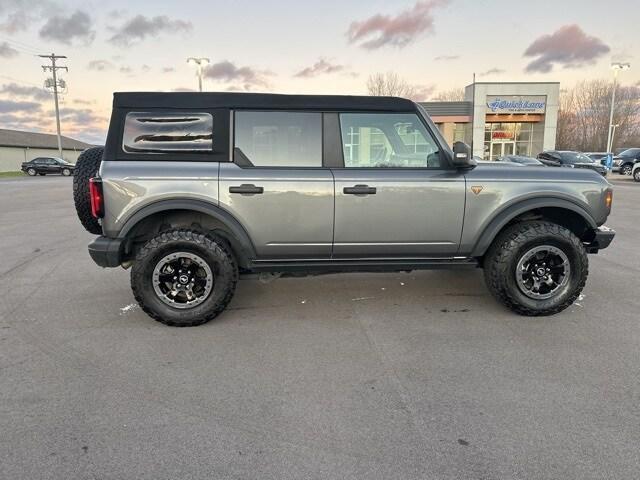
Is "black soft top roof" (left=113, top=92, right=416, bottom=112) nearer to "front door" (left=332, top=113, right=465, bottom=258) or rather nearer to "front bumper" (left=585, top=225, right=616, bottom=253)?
"front door" (left=332, top=113, right=465, bottom=258)

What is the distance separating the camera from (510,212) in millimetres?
3939

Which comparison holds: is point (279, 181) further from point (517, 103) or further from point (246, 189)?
point (517, 103)

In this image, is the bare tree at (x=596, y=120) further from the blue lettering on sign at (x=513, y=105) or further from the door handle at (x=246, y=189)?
the door handle at (x=246, y=189)

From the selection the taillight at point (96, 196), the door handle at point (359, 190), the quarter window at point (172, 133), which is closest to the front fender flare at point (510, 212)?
the door handle at point (359, 190)

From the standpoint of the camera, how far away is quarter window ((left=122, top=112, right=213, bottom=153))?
12.2 ft

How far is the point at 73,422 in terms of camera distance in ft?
8.14

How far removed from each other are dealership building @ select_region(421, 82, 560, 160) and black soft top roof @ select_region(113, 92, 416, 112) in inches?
1258

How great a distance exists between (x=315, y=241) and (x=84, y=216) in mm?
2254

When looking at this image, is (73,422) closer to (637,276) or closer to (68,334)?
(68,334)

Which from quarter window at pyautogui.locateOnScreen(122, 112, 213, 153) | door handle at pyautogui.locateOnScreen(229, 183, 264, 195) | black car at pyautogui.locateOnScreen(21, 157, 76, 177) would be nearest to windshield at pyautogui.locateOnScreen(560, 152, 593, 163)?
door handle at pyautogui.locateOnScreen(229, 183, 264, 195)

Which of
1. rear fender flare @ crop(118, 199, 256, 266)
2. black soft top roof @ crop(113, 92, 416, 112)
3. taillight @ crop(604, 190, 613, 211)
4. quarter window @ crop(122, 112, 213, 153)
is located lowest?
rear fender flare @ crop(118, 199, 256, 266)

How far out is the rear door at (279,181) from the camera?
3723 millimetres

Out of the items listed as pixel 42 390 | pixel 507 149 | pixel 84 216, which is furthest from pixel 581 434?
pixel 507 149

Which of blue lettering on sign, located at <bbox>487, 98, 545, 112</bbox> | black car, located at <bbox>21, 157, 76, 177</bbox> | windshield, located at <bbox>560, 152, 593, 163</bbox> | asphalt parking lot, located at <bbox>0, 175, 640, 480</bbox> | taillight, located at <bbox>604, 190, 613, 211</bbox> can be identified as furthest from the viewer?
blue lettering on sign, located at <bbox>487, 98, 545, 112</bbox>
